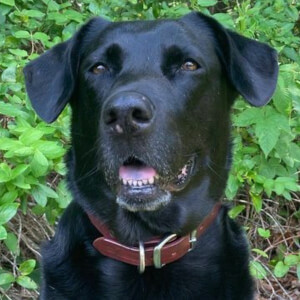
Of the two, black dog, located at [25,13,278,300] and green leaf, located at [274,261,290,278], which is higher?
black dog, located at [25,13,278,300]

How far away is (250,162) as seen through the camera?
430 cm

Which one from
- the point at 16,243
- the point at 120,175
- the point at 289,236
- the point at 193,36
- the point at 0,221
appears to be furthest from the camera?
the point at 289,236

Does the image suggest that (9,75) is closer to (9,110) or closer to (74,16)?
(9,110)

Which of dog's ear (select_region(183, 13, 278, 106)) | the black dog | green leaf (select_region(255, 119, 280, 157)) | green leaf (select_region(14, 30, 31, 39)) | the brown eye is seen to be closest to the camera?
the black dog

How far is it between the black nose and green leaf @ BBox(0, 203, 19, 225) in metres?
0.87

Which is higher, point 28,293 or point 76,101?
point 76,101

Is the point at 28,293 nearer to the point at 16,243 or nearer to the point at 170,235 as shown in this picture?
the point at 16,243

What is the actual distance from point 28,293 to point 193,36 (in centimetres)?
198

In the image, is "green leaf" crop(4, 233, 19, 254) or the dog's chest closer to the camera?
the dog's chest

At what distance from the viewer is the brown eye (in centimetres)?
303

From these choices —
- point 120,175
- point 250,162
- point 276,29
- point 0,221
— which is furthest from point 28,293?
point 276,29

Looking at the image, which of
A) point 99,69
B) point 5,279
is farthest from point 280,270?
point 99,69

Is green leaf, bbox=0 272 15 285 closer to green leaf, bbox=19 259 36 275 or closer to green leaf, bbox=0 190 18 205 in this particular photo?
green leaf, bbox=19 259 36 275

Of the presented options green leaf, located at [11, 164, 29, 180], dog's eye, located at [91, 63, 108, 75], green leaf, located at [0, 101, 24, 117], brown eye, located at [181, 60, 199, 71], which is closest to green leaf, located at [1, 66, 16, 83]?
green leaf, located at [0, 101, 24, 117]
